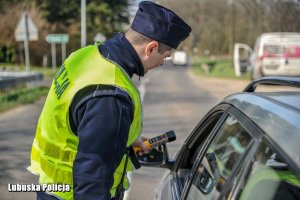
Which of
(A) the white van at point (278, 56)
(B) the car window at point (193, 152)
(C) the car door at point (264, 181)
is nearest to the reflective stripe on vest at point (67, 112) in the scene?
(C) the car door at point (264, 181)

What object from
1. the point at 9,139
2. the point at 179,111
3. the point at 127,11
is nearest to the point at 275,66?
the point at 179,111

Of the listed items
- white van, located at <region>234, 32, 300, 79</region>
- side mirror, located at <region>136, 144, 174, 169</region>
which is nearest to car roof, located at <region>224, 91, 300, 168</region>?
side mirror, located at <region>136, 144, 174, 169</region>

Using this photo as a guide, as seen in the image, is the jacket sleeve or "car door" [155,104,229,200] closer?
the jacket sleeve

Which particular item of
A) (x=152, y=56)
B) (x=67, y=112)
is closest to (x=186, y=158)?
(x=152, y=56)

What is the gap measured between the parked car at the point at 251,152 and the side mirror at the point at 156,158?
199 millimetres

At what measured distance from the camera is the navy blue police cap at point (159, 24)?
7.47 ft

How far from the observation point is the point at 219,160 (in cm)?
257

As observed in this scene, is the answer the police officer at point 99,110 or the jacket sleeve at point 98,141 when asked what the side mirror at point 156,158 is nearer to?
the police officer at point 99,110

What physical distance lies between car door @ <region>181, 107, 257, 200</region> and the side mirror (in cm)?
43

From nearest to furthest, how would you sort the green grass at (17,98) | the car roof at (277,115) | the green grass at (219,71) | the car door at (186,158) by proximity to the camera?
the car roof at (277,115) < the car door at (186,158) < the green grass at (17,98) < the green grass at (219,71)

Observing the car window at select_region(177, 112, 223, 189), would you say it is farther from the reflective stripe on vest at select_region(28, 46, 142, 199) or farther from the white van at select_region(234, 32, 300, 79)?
the white van at select_region(234, 32, 300, 79)

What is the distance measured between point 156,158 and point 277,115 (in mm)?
1385

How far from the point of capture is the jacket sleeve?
80.9 inches

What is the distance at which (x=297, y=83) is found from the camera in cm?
245
